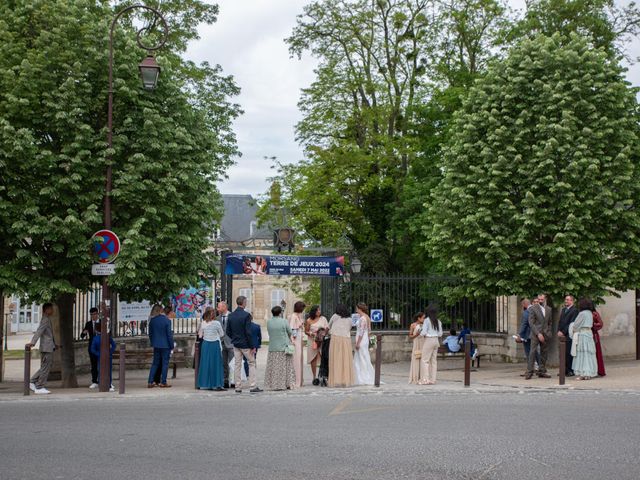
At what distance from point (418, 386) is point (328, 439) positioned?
26.4ft

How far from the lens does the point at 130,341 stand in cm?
2531

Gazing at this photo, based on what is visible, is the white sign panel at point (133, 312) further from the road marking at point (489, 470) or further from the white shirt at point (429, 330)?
the road marking at point (489, 470)

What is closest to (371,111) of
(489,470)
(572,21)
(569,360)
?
(572,21)

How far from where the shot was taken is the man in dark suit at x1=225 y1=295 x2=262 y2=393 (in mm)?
16406

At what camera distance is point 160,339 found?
17.8m

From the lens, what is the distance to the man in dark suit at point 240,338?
1641cm

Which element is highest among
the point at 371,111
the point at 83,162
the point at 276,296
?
the point at 371,111

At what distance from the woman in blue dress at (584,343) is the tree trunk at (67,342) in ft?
35.4

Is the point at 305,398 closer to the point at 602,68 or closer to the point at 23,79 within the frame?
the point at 23,79

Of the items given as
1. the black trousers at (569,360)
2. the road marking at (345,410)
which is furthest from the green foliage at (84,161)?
the black trousers at (569,360)

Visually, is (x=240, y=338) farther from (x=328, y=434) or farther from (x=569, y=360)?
(x=569, y=360)

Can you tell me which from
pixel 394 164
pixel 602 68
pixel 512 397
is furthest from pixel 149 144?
pixel 394 164

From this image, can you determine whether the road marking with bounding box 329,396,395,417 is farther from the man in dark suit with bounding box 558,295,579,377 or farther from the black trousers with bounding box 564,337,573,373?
the black trousers with bounding box 564,337,573,373

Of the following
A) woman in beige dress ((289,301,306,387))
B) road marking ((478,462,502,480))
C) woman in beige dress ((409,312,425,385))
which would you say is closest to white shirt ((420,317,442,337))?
woman in beige dress ((409,312,425,385))
